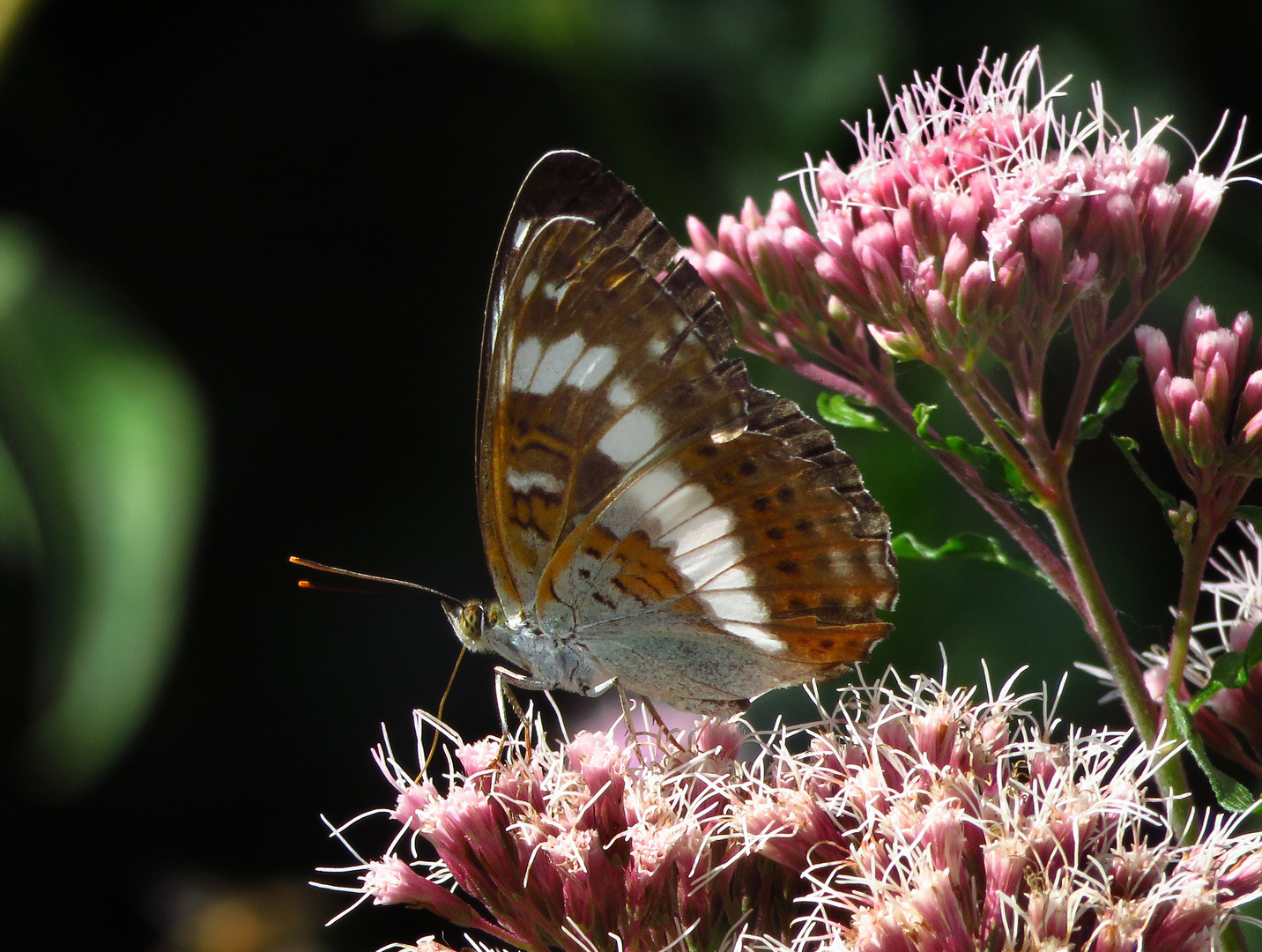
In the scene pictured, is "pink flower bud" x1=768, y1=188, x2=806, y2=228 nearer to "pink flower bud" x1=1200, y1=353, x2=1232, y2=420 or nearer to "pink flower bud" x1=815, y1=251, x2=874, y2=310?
"pink flower bud" x1=815, y1=251, x2=874, y2=310

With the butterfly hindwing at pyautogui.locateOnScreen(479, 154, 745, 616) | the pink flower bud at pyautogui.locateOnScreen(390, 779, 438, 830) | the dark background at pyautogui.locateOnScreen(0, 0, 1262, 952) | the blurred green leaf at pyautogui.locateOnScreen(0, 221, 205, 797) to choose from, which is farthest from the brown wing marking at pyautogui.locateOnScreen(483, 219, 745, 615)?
the dark background at pyautogui.locateOnScreen(0, 0, 1262, 952)

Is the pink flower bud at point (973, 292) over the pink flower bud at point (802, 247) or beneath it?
beneath

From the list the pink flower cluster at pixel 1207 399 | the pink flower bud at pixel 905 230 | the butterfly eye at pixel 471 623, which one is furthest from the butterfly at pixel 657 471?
the pink flower cluster at pixel 1207 399

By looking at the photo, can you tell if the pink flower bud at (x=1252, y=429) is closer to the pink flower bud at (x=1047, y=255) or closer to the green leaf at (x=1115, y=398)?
the green leaf at (x=1115, y=398)

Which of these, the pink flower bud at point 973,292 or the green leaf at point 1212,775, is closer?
the green leaf at point 1212,775

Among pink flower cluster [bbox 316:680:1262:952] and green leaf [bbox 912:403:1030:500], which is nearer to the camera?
pink flower cluster [bbox 316:680:1262:952]

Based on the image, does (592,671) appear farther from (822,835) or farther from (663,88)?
(663,88)

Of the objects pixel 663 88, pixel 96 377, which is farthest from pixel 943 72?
pixel 96 377
